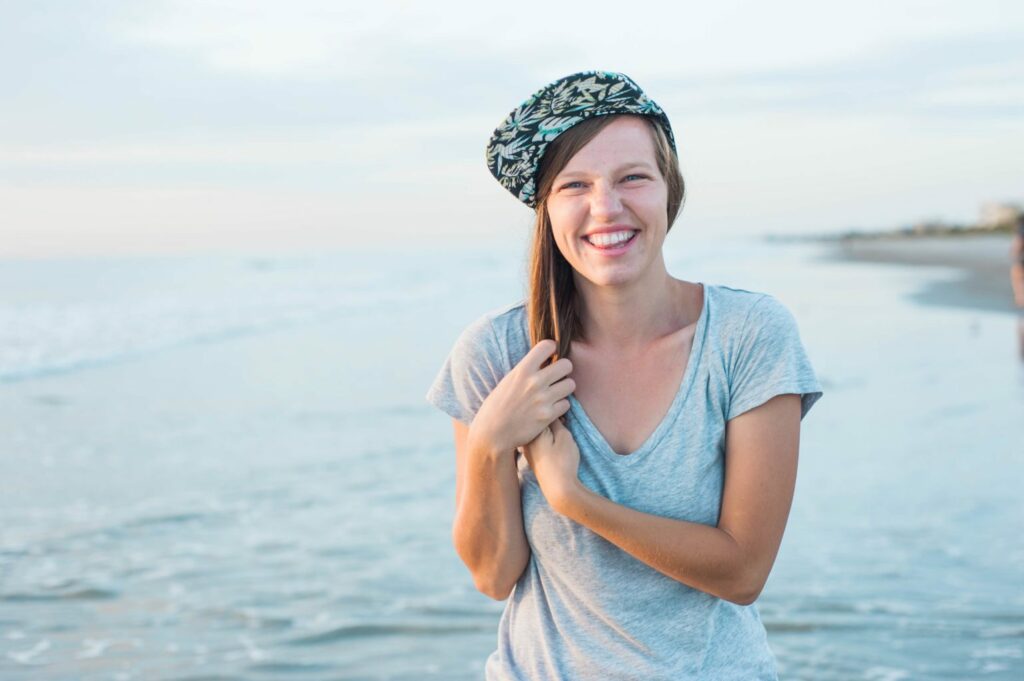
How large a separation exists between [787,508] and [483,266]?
143 ft

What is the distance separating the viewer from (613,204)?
2123 millimetres

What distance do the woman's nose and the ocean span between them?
2301mm

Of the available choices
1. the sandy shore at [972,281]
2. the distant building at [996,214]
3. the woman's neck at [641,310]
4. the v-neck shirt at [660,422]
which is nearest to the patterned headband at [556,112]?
the woman's neck at [641,310]

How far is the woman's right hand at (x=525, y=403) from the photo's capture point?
2.13 metres

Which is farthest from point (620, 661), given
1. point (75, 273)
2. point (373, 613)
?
point (75, 273)

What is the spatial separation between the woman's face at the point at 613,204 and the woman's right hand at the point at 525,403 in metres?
0.20

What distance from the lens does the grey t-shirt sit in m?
2.12

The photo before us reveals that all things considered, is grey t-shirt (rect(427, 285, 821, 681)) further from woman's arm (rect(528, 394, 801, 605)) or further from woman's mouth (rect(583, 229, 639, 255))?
woman's mouth (rect(583, 229, 639, 255))

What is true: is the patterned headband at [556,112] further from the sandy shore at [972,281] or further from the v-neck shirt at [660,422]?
the sandy shore at [972,281]

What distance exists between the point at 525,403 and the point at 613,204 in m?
0.41

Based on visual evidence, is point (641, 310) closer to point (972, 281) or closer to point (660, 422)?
point (660, 422)

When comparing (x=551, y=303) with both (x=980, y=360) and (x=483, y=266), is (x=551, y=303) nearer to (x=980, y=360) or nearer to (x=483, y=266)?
(x=980, y=360)

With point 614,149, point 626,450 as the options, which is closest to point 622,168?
point 614,149

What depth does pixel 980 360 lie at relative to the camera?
41.9 feet
